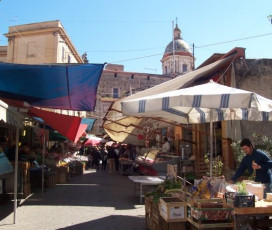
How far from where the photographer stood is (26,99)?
7.52 meters

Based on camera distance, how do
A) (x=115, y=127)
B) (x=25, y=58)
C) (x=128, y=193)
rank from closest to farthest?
1. (x=128, y=193)
2. (x=115, y=127)
3. (x=25, y=58)

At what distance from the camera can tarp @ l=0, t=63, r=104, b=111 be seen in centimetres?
645

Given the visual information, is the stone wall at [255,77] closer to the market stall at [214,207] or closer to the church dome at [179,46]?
the market stall at [214,207]

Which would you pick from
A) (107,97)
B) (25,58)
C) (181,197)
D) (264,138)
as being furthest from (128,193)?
(107,97)

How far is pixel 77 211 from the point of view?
26.0 feet

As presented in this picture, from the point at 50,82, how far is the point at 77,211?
3144 mm

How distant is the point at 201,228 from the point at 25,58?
28758mm

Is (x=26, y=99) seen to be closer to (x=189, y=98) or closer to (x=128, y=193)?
(x=189, y=98)

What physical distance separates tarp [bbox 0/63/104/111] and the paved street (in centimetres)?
254

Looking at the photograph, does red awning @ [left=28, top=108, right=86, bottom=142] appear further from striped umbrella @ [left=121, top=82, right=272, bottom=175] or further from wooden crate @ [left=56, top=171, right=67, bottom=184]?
wooden crate @ [left=56, top=171, right=67, bottom=184]

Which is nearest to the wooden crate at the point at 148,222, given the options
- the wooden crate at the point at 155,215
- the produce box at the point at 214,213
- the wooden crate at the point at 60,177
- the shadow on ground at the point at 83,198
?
the wooden crate at the point at 155,215

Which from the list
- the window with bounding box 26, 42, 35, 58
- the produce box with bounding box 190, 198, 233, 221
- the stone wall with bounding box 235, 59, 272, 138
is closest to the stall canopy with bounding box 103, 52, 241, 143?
the stone wall with bounding box 235, 59, 272, 138

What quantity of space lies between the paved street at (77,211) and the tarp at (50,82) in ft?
8.33

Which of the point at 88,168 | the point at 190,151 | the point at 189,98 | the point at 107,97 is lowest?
the point at 88,168
